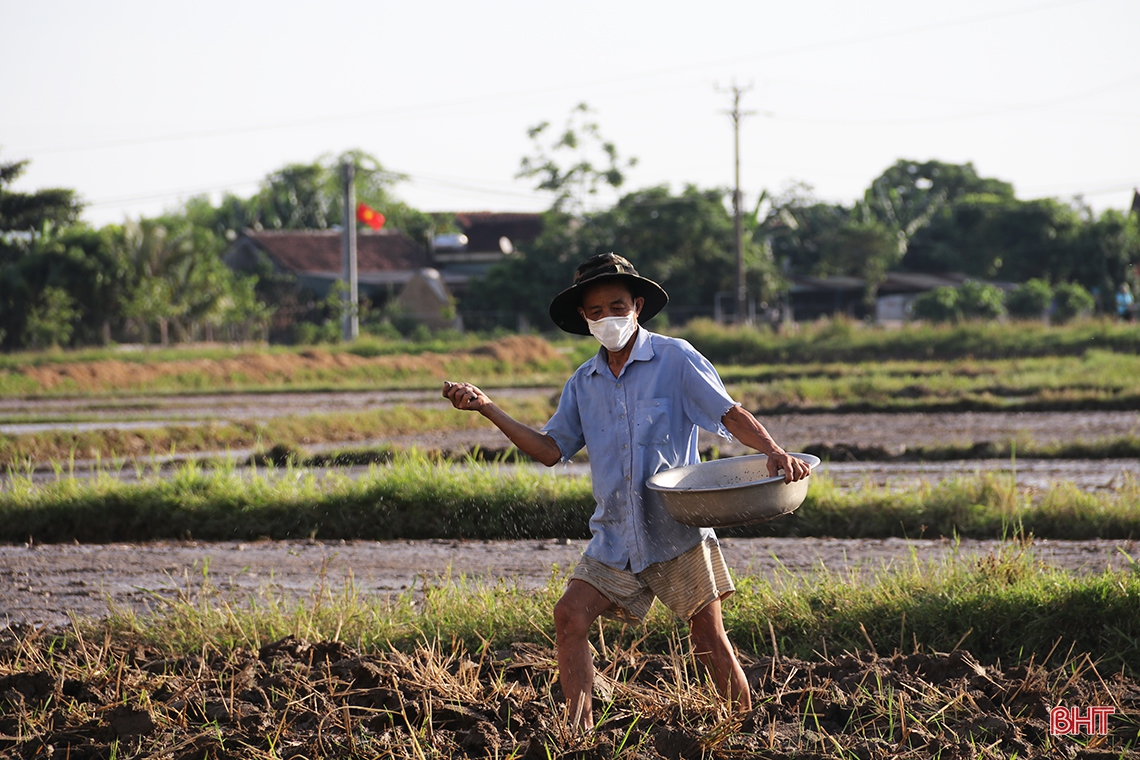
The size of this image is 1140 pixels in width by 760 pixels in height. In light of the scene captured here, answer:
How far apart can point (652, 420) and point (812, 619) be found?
1.78 metres

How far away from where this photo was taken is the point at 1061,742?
3805mm

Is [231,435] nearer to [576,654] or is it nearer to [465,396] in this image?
[465,396]

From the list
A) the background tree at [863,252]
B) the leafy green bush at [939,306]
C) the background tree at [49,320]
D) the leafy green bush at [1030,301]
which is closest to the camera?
the background tree at [49,320]

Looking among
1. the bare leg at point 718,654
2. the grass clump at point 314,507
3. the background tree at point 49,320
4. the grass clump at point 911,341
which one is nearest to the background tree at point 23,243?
the background tree at point 49,320

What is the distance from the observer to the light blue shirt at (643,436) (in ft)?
12.5

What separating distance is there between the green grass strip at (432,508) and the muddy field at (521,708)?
3.47 metres

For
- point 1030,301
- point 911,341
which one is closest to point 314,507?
point 911,341

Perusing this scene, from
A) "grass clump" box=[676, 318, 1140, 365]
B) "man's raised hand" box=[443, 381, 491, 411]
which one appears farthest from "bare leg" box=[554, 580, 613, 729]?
"grass clump" box=[676, 318, 1140, 365]

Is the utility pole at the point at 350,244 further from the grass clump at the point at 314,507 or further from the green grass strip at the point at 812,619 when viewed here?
the green grass strip at the point at 812,619

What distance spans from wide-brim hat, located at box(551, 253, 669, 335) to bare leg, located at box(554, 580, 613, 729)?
0.87 metres

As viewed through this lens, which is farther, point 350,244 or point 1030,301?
point 1030,301

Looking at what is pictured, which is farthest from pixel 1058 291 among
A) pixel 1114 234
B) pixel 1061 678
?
pixel 1061 678

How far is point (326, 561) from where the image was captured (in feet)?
20.5

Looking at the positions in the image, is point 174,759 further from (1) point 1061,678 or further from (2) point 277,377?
(2) point 277,377
